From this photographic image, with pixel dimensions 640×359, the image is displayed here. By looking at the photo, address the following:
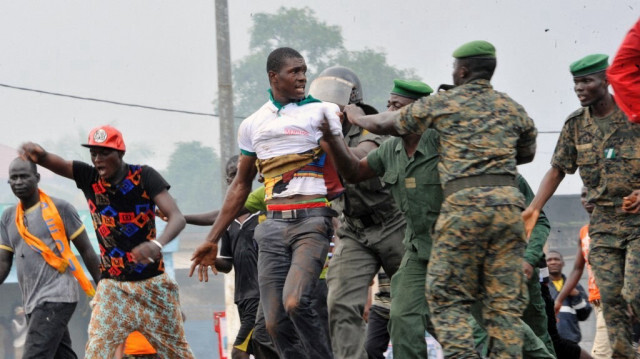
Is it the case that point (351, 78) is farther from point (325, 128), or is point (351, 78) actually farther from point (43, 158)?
point (43, 158)

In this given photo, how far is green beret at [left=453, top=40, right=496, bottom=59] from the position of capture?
631cm

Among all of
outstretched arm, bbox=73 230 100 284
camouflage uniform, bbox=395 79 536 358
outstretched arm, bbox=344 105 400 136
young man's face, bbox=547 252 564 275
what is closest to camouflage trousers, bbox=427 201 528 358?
camouflage uniform, bbox=395 79 536 358

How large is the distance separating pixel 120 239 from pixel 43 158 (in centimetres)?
84

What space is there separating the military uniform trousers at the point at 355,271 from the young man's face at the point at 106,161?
70.8 inches

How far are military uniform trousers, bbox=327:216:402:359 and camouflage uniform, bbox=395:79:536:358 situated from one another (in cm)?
132

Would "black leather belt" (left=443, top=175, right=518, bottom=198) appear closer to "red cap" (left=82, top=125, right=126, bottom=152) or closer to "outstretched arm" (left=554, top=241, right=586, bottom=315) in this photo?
"red cap" (left=82, top=125, right=126, bottom=152)

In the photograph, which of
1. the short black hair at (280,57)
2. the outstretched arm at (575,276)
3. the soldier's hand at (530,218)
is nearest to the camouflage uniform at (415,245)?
the soldier's hand at (530,218)

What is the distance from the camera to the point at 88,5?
160 ft

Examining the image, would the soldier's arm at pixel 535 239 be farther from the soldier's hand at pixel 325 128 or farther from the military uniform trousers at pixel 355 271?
the soldier's hand at pixel 325 128

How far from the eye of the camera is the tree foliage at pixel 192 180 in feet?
173

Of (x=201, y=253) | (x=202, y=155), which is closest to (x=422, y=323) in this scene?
(x=201, y=253)

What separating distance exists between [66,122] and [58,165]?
133 feet

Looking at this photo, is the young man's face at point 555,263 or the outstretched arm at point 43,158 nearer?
the outstretched arm at point 43,158

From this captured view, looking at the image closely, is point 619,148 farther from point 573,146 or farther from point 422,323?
point 422,323
